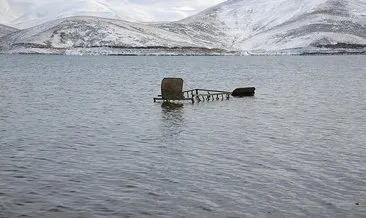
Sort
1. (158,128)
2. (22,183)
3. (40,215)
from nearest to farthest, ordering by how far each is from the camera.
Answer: (40,215)
(22,183)
(158,128)

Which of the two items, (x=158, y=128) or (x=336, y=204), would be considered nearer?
(x=336, y=204)

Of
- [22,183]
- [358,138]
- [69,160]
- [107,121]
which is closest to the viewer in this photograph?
[22,183]

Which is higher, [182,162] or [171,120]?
[171,120]

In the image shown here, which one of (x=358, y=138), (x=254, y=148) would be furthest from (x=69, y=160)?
(x=358, y=138)

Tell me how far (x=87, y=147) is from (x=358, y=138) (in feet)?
54.5

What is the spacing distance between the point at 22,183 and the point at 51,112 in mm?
23891

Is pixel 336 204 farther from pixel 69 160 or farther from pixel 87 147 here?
pixel 87 147

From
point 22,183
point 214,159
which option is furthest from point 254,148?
point 22,183

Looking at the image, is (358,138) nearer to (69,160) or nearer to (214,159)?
(214,159)

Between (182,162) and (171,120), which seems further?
(171,120)

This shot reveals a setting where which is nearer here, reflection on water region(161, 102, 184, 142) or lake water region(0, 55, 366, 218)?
lake water region(0, 55, 366, 218)

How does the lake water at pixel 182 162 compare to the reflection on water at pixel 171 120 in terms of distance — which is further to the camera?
the reflection on water at pixel 171 120

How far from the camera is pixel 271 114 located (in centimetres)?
4422

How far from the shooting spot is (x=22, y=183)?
21.1m
